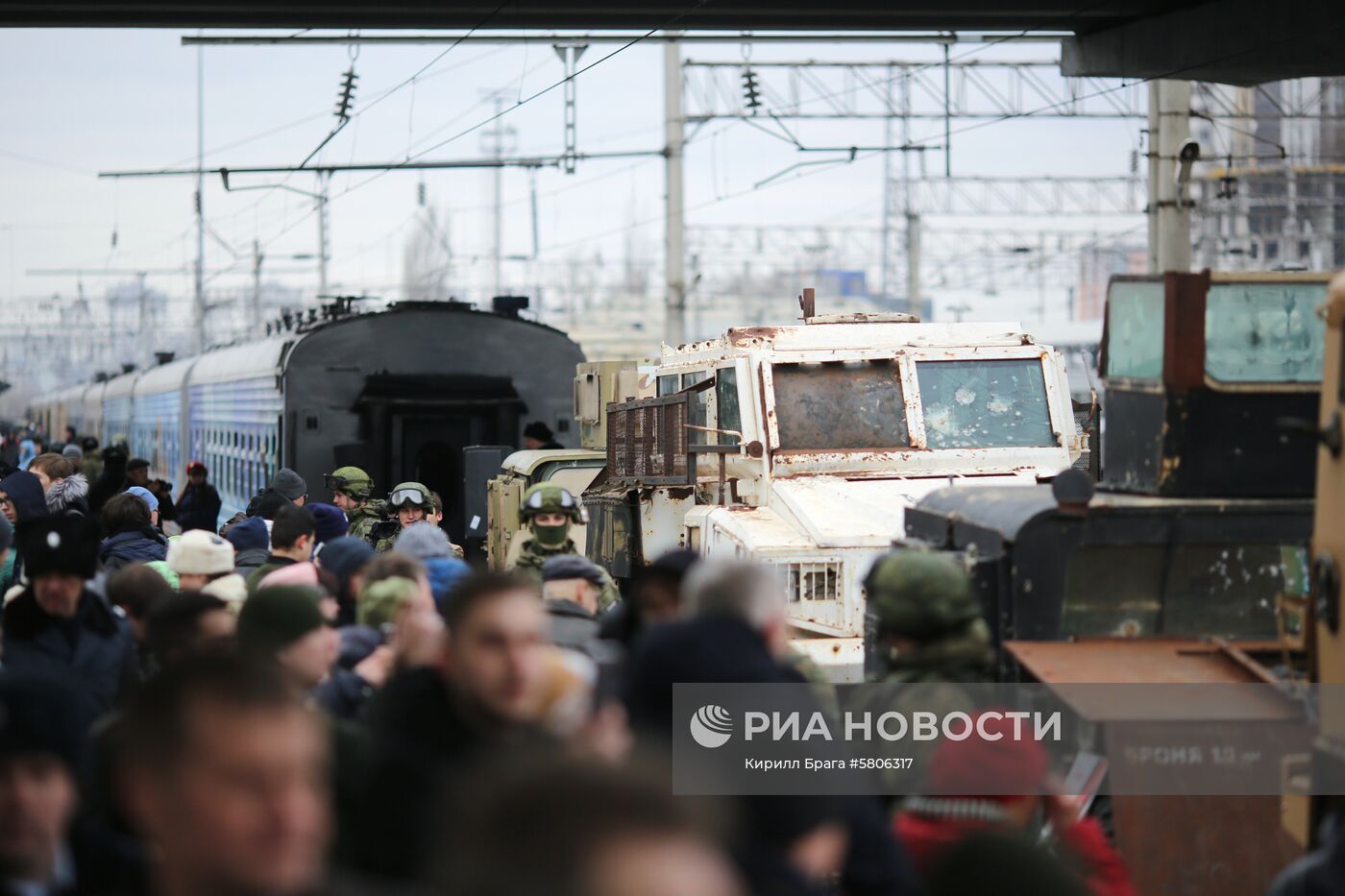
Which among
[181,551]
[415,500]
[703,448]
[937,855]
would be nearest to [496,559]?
[415,500]

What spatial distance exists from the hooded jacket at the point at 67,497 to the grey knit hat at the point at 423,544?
6.84 meters

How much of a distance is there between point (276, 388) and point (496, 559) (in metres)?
5.49

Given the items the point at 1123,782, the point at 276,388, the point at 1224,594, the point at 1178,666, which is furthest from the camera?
the point at 276,388

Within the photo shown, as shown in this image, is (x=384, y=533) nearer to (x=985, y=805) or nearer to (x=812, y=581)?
(x=812, y=581)

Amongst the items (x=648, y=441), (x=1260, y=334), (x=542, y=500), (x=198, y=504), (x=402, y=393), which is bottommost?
(x=198, y=504)

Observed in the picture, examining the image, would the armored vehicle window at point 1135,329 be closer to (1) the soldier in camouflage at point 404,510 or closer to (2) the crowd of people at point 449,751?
(2) the crowd of people at point 449,751

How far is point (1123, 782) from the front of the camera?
6098 mm

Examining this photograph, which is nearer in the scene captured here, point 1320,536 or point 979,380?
point 1320,536

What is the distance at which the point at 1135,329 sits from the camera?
817cm

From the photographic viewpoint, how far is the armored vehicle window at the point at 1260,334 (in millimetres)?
7754

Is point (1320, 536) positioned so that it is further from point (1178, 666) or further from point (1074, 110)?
point (1074, 110)

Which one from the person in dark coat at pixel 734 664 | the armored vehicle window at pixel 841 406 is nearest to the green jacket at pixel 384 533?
the armored vehicle window at pixel 841 406

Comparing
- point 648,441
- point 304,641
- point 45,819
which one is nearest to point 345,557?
point 304,641

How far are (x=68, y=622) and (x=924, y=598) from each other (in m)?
3.06
